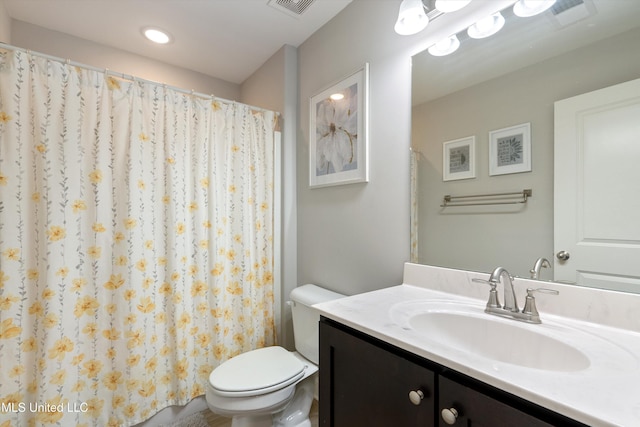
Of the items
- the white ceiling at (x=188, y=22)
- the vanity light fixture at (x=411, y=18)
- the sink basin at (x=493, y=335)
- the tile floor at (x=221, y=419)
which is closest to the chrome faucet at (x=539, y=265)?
the sink basin at (x=493, y=335)

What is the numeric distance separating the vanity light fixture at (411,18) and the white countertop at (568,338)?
1.01 meters

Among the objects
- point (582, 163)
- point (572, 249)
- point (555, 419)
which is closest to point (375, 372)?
point (555, 419)

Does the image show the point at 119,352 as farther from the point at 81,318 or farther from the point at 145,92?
the point at 145,92

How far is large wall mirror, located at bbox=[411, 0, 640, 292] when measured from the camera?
830 mm

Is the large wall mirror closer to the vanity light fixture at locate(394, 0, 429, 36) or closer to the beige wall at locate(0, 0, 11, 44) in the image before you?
the vanity light fixture at locate(394, 0, 429, 36)

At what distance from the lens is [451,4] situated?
1.01 m

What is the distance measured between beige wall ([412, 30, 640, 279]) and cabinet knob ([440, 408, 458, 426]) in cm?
59

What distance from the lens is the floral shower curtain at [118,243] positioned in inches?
47.7

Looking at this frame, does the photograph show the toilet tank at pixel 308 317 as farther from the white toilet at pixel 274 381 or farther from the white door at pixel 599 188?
the white door at pixel 599 188

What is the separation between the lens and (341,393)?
0.89m

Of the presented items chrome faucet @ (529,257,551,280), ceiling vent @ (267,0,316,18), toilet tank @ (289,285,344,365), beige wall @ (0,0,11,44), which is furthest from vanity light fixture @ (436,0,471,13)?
beige wall @ (0,0,11,44)

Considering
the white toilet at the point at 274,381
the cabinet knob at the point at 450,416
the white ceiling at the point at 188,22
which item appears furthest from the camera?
the white ceiling at the point at 188,22

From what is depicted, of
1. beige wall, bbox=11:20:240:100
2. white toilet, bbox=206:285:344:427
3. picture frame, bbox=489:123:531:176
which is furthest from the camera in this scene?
beige wall, bbox=11:20:240:100

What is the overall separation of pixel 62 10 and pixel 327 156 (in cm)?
179
